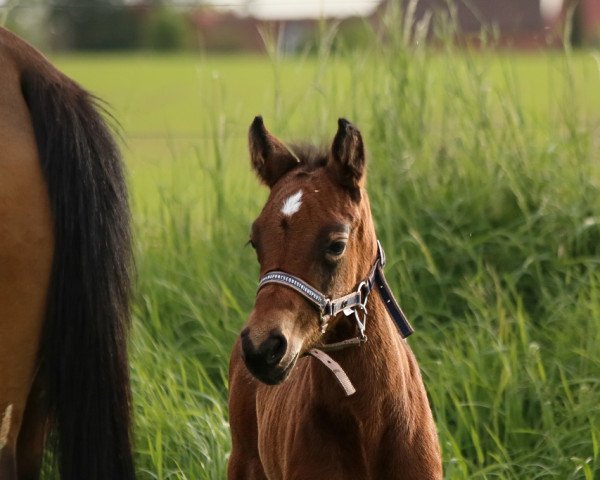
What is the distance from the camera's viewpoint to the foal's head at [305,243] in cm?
273

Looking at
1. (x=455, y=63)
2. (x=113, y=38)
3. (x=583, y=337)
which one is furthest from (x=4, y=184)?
(x=113, y=38)

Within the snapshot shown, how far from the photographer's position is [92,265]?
3.36 metres

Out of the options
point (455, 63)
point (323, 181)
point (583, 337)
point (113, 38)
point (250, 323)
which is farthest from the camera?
point (113, 38)

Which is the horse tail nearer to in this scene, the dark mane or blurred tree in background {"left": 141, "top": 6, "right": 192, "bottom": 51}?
the dark mane

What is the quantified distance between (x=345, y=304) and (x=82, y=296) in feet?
2.61

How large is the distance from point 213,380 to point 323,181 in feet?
7.63

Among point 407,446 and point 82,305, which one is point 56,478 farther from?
point 407,446

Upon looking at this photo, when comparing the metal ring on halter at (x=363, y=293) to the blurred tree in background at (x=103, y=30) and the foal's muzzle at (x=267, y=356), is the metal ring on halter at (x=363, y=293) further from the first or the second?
the blurred tree in background at (x=103, y=30)

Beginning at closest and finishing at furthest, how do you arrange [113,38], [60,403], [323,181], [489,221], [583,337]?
1. [323,181]
2. [60,403]
3. [583,337]
4. [489,221]
5. [113,38]

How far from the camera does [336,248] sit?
2877 millimetres

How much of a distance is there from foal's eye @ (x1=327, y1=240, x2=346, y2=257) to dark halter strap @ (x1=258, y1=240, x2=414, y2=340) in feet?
0.33

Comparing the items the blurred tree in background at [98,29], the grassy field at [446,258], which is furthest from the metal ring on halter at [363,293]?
the blurred tree in background at [98,29]

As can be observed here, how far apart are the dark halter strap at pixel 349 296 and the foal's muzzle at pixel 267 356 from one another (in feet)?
0.48

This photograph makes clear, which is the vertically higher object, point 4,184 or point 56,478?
point 4,184
